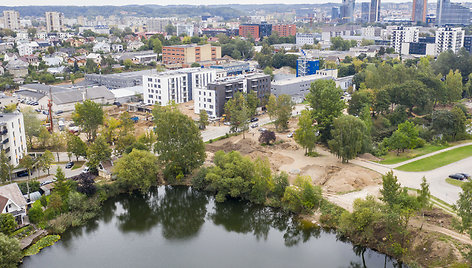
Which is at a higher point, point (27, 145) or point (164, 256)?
point (27, 145)

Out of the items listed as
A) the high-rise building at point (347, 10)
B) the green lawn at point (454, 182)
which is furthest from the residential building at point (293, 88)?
the high-rise building at point (347, 10)

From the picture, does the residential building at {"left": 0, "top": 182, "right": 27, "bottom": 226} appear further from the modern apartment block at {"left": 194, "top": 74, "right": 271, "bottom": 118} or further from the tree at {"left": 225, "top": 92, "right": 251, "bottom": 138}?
the modern apartment block at {"left": 194, "top": 74, "right": 271, "bottom": 118}

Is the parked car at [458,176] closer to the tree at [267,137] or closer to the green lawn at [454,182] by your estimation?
the green lawn at [454,182]

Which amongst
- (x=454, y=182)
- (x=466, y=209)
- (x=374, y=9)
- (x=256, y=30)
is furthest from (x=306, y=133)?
(x=374, y=9)

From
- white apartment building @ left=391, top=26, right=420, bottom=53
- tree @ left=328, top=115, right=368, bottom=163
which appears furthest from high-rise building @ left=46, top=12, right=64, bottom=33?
tree @ left=328, top=115, right=368, bottom=163

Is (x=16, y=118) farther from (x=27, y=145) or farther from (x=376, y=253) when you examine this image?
(x=376, y=253)

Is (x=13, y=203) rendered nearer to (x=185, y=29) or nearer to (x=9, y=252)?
(x=9, y=252)

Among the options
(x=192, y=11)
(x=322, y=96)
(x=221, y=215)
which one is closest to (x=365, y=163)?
(x=322, y=96)
